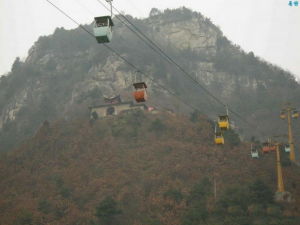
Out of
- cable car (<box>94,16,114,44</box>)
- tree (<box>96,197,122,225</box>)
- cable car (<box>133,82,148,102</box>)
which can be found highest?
cable car (<box>94,16,114,44</box>)

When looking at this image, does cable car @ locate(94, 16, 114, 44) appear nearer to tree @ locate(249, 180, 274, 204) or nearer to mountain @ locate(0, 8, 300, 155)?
tree @ locate(249, 180, 274, 204)

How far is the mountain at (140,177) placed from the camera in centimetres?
4091

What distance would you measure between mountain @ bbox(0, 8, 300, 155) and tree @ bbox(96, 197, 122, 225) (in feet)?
119

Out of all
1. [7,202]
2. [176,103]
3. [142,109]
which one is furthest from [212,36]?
[7,202]

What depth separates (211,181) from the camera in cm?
4766

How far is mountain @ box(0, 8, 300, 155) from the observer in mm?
89188

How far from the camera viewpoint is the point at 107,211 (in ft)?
136

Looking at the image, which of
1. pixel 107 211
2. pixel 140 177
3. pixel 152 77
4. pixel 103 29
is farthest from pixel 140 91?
pixel 152 77

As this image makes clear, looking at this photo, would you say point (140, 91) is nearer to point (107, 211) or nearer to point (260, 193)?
point (107, 211)

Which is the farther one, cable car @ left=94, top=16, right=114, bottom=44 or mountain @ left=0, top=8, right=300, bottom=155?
mountain @ left=0, top=8, right=300, bottom=155

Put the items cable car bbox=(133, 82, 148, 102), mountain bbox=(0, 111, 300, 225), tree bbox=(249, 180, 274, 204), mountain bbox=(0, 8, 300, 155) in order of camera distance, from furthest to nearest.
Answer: mountain bbox=(0, 8, 300, 155)
mountain bbox=(0, 111, 300, 225)
tree bbox=(249, 180, 274, 204)
cable car bbox=(133, 82, 148, 102)

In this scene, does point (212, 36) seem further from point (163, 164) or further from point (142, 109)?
point (163, 164)

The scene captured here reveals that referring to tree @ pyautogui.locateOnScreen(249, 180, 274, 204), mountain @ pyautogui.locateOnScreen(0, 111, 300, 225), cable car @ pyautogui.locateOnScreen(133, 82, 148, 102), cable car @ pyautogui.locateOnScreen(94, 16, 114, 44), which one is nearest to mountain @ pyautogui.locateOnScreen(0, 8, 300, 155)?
mountain @ pyautogui.locateOnScreen(0, 111, 300, 225)

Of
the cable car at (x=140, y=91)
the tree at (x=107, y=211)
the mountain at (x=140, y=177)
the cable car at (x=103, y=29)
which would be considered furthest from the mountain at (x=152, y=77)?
the cable car at (x=103, y=29)
